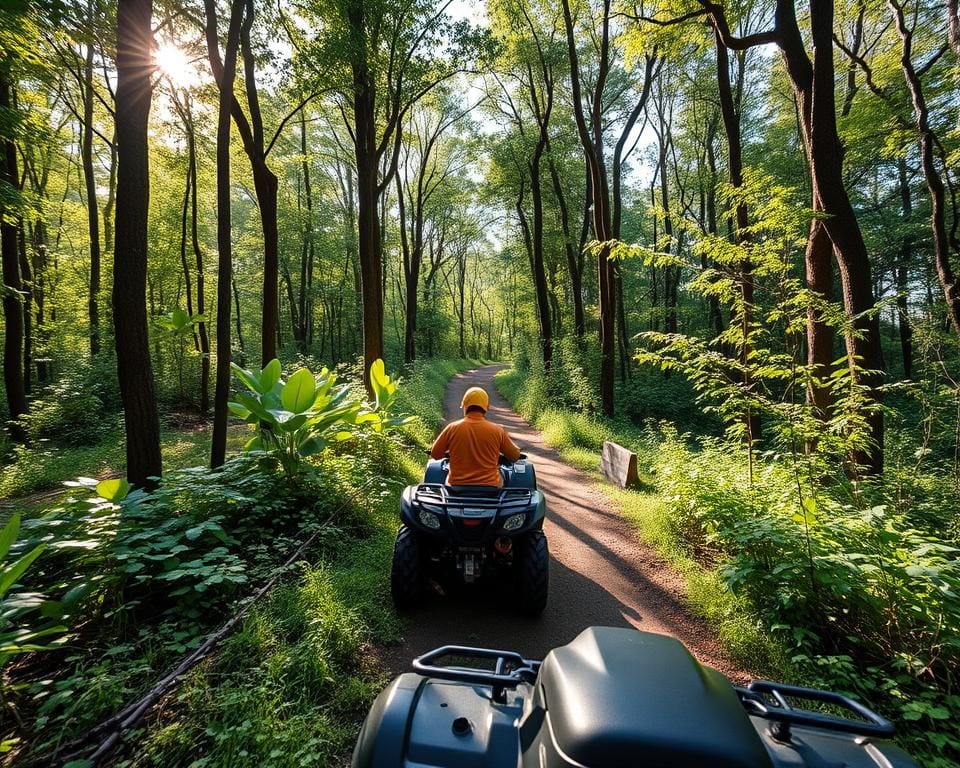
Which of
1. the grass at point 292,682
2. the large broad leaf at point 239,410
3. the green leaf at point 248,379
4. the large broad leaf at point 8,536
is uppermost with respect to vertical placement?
the green leaf at point 248,379

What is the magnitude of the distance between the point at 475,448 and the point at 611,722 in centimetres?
267

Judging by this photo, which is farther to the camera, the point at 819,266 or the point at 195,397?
the point at 195,397

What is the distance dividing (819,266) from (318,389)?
22.5 ft

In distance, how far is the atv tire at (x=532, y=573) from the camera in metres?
3.22

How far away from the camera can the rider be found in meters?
3.57

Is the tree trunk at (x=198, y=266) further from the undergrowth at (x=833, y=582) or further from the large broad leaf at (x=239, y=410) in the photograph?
the undergrowth at (x=833, y=582)

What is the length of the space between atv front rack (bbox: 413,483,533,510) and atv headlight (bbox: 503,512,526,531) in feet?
0.24

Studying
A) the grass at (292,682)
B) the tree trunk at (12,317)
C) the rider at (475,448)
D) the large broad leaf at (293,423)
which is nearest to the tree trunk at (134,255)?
the large broad leaf at (293,423)

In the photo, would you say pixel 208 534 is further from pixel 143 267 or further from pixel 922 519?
pixel 922 519

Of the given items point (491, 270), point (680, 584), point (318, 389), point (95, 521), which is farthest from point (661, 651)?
point (491, 270)

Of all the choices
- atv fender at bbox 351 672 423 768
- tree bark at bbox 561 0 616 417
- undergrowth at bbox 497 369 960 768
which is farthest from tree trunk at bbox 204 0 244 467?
tree bark at bbox 561 0 616 417

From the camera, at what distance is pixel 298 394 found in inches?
187

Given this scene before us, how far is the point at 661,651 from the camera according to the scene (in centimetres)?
121

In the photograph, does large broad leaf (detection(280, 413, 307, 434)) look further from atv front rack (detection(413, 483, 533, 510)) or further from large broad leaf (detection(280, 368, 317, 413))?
atv front rack (detection(413, 483, 533, 510))
